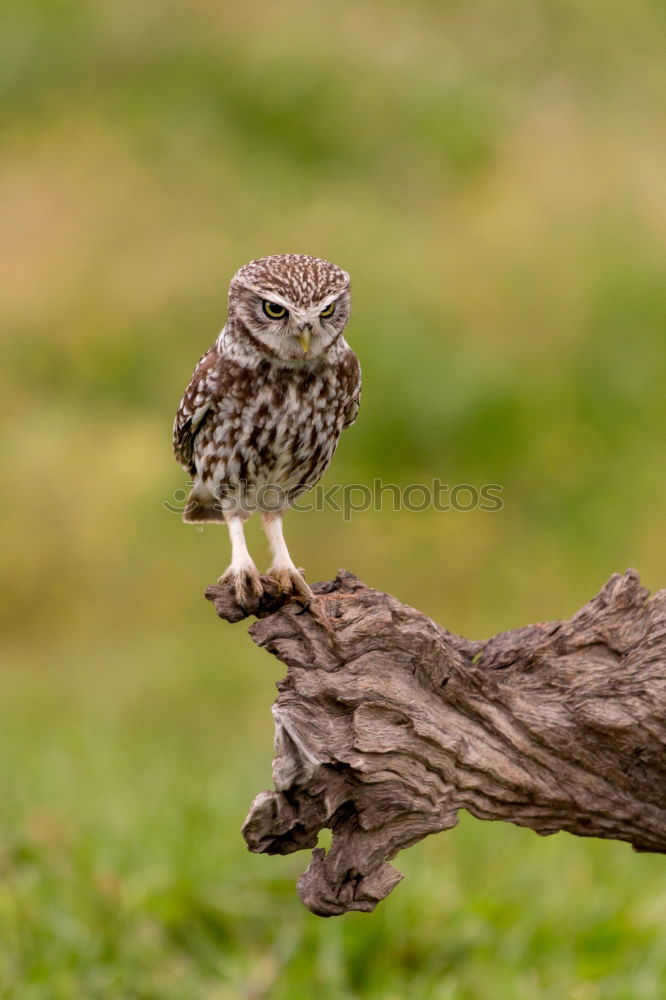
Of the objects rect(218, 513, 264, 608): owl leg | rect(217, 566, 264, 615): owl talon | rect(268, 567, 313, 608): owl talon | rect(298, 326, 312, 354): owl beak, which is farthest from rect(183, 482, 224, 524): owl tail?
rect(298, 326, 312, 354): owl beak

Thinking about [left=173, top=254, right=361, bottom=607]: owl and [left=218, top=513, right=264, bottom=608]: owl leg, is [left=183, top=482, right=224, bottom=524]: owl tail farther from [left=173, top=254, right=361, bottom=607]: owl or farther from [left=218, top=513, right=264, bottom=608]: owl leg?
[left=218, top=513, right=264, bottom=608]: owl leg

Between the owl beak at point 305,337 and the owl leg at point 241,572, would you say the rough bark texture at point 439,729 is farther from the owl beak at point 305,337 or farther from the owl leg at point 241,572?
the owl beak at point 305,337

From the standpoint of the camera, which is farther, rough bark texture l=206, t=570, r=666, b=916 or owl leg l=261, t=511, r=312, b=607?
owl leg l=261, t=511, r=312, b=607

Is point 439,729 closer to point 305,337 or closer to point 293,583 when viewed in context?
point 293,583

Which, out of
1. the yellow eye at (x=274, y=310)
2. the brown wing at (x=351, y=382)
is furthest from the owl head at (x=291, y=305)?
the brown wing at (x=351, y=382)

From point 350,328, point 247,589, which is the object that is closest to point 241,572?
point 247,589

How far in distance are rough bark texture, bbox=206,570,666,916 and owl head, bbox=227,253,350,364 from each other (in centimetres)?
72

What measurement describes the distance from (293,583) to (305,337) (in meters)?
0.70

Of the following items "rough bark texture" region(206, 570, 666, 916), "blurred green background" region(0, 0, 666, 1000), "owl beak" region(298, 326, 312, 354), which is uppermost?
"blurred green background" region(0, 0, 666, 1000)

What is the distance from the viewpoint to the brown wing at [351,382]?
13.1 feet

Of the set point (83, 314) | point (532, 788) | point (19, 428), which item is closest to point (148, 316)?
point (83, 314)

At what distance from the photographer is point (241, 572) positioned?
12.1 feet

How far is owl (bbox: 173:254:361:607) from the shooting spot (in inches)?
137

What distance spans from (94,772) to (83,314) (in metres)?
4.39
